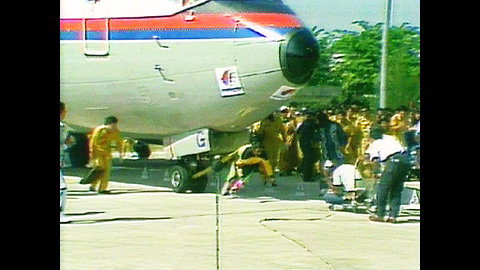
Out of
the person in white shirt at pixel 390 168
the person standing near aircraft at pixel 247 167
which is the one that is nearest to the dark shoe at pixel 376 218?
the person in white shirt at pixel 390 168

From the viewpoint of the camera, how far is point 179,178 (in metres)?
6.84

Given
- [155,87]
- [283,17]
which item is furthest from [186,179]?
[283,17]

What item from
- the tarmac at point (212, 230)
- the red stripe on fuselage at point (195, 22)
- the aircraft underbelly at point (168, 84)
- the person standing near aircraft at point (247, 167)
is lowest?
the tarmac at point (212, 230)

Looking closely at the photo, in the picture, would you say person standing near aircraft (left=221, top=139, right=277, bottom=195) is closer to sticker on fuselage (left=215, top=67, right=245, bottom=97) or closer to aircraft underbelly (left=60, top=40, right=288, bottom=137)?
aircraft underbelly (left=60, top=40, right=288, bottom=137)

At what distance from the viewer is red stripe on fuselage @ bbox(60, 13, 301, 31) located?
21.7 feet

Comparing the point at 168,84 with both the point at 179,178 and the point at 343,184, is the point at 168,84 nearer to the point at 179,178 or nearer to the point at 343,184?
the point at 179,178

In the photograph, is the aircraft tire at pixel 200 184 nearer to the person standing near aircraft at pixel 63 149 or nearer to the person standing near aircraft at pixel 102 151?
the person standing near aircraft at pixel 102 151

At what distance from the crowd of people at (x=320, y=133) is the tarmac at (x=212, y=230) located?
109mm

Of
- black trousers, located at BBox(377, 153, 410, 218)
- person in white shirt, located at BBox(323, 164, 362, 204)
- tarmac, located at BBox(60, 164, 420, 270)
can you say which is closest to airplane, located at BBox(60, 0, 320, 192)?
tarmac, located at BBox(60, 164, 420, 270)

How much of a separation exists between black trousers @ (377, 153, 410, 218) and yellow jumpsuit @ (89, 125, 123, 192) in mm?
1404

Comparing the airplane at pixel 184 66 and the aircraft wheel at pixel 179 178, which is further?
the aircraft wheel at pixel 179 178

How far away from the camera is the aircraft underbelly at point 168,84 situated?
6.67m
